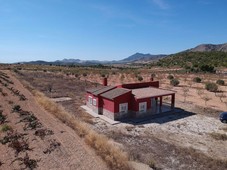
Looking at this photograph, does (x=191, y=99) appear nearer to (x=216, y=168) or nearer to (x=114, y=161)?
(x=216, y=168)

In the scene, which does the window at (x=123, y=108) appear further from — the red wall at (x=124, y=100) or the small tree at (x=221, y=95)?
the small tree at (x=221, y=95)

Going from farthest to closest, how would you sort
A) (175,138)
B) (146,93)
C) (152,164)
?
1. (146,93)
2. (175,138)
3. (152,164)

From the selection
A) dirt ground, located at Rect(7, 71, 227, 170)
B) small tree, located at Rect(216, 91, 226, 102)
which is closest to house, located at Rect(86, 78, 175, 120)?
dirt ground, located at Rect(7, 71, 227, 170)

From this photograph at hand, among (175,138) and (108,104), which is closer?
(175,138)

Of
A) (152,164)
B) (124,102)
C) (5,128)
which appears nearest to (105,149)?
(152,164)

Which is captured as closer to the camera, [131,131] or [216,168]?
[216,168]

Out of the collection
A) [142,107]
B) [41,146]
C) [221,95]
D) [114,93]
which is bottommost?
[221,95]

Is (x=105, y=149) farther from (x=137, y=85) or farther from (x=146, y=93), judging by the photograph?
(x=137, y=85)

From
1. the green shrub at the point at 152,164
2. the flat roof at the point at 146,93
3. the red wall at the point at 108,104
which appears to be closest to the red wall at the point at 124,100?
the red wall at the point at 108,104

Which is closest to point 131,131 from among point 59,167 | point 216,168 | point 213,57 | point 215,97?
point 216,168
